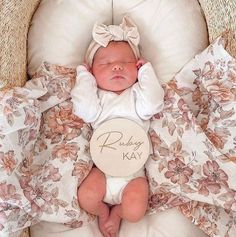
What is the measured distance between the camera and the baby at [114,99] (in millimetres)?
1458

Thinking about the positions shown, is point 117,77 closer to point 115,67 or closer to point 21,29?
point 115,67

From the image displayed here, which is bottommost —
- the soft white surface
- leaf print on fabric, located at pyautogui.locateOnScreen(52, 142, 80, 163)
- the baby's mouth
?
the soft white surface

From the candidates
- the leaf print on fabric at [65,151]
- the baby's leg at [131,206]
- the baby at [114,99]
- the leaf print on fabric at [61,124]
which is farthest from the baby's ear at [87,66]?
the baby's leg at [131,206]

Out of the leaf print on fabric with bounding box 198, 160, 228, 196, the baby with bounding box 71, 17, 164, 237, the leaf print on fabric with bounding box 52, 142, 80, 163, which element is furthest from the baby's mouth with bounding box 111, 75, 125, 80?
the leaf print on fabric with bounding box 198, 160, 228, 196

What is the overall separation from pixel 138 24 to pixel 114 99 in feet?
0.90

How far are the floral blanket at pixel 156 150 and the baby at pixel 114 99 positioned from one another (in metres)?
0.04

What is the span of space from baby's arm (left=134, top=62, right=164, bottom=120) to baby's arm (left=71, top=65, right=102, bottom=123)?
0.38ft

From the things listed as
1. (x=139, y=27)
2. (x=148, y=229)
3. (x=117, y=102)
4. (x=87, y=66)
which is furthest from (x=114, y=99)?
(x=148, y=229)

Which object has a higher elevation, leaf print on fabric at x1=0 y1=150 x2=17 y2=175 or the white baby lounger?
the white baby lounger

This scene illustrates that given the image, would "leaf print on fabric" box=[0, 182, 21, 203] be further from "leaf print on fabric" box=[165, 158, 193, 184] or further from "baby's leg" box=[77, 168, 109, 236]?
"leaf print on fabric" box=[165, 158, 193, 184]

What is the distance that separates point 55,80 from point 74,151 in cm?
22

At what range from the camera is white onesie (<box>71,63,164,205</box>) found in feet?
4.92

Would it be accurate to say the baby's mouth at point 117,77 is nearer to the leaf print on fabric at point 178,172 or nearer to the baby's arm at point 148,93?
the baby's arm at point 148,93

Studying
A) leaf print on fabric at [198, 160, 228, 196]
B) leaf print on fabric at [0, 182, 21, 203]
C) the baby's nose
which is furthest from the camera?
the baby's nose
